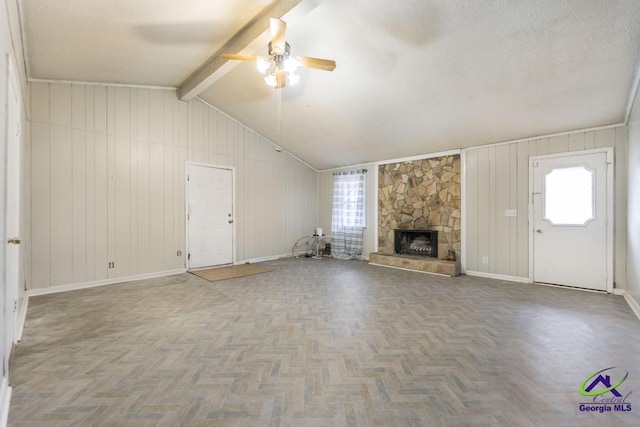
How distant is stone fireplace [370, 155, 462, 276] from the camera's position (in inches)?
210

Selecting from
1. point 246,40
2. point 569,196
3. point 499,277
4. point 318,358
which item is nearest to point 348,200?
point 499,277

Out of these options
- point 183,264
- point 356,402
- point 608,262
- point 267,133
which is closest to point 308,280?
point 183,264

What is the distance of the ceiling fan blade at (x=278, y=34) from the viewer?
8.03 ft

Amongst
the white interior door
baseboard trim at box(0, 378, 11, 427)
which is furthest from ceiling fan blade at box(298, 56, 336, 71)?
baseboard trim at box(0, 378, 11, 427)

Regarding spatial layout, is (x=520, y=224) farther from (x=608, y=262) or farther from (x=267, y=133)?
(x=267, y=133)

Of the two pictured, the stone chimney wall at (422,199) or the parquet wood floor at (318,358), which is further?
the stone chimney wall at (422,199)

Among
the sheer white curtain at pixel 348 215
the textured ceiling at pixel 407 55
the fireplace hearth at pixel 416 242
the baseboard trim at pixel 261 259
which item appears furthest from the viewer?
the sheer white curtain at pixel 348 215

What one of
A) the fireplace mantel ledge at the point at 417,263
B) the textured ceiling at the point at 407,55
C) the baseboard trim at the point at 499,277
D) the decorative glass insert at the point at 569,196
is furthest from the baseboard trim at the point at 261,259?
the decorative glass insert at the point at 569,196

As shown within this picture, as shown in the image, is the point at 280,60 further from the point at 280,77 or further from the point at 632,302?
the point at 632,302

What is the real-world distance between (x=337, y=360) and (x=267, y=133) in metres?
5.32

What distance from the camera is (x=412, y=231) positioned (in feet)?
19.1

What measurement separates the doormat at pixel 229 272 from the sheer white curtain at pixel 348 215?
2.24 m

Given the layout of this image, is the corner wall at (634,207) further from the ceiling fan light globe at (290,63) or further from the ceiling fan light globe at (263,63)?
the ceiling fan light globe at (263,63)

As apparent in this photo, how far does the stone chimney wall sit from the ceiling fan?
11.8ft
